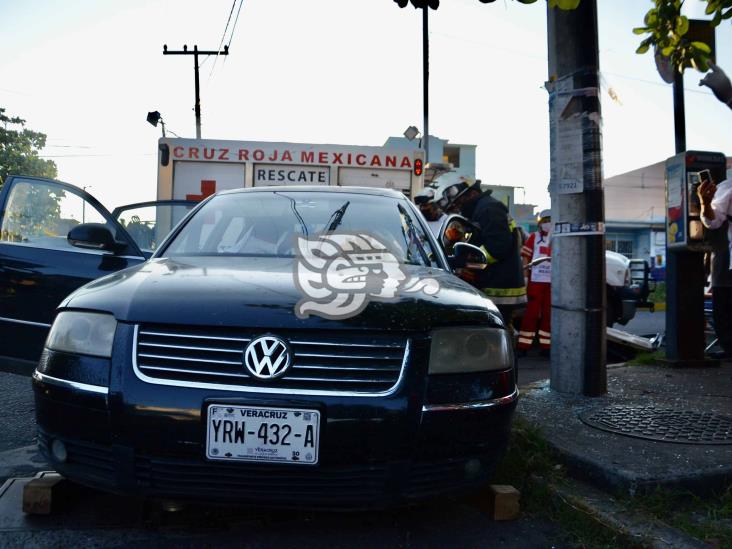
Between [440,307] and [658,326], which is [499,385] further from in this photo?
[658,326]

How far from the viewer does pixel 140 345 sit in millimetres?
2389

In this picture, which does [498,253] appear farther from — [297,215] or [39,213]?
[39,213]

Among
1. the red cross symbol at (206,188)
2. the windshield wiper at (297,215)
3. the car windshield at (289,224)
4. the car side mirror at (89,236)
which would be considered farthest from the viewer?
the red cross symbol at (206,188)

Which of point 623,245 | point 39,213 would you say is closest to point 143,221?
point 39,213

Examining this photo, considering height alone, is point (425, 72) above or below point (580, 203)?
above

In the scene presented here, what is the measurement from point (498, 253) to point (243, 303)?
4343 mm

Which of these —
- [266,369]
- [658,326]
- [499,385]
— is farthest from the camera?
[658,326]

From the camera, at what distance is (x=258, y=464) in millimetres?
2264

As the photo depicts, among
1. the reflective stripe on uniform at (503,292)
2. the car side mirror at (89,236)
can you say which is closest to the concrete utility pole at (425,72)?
the reflective stripe on uniform at (503,292)

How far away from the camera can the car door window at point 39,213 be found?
453 cm

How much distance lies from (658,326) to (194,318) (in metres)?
11.3

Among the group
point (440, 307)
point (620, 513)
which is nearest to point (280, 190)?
point (440, 307)

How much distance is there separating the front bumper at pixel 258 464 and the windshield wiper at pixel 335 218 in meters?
1.39

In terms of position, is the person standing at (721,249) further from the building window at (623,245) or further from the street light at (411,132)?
the building window at (623,245)
